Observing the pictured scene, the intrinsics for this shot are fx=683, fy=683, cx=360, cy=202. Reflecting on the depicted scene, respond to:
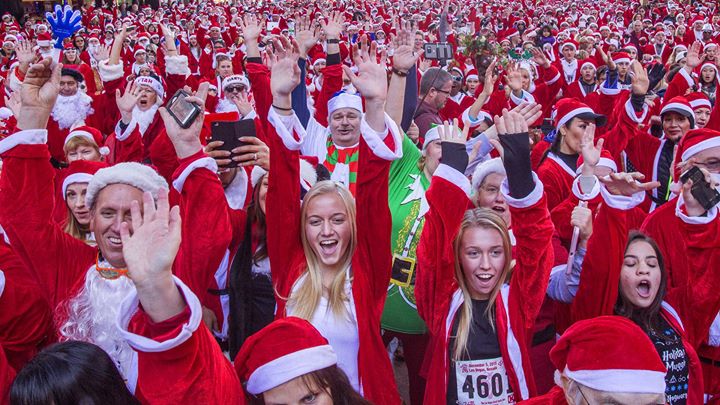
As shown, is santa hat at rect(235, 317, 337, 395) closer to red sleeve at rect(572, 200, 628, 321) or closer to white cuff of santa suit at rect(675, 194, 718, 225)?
red sleeve at rect(572, 200, 628, 321)

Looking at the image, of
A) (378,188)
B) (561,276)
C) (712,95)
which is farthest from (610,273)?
(712,95)

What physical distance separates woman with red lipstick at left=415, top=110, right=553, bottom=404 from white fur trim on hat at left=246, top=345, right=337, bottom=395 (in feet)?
2.68

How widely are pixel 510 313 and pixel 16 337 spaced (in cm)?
196

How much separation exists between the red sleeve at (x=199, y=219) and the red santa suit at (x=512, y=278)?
84cm

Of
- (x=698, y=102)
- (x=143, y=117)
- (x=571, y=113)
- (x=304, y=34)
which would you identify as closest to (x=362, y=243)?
(x=571, y=113)

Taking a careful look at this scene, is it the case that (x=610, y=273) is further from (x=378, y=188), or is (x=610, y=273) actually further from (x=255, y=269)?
(x=255, y=269)

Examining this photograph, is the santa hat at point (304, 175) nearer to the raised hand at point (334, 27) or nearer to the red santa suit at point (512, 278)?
the red santa suit at point (512, 278)

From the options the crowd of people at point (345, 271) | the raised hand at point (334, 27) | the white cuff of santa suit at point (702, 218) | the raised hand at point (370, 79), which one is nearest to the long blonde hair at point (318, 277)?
the crowd of people at point (345, 271)

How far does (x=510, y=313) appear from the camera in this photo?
2812mm

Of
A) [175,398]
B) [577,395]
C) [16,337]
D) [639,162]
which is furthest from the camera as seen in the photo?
[639,162]

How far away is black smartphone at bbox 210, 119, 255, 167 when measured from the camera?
314 centimetres

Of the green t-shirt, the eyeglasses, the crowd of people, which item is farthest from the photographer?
the eyeglasses

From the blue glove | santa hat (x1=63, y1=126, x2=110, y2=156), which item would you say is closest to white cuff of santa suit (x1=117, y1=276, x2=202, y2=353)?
santa hat (x1=63, y1=126, x2=110, y2=156)

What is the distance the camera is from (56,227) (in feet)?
9.23
